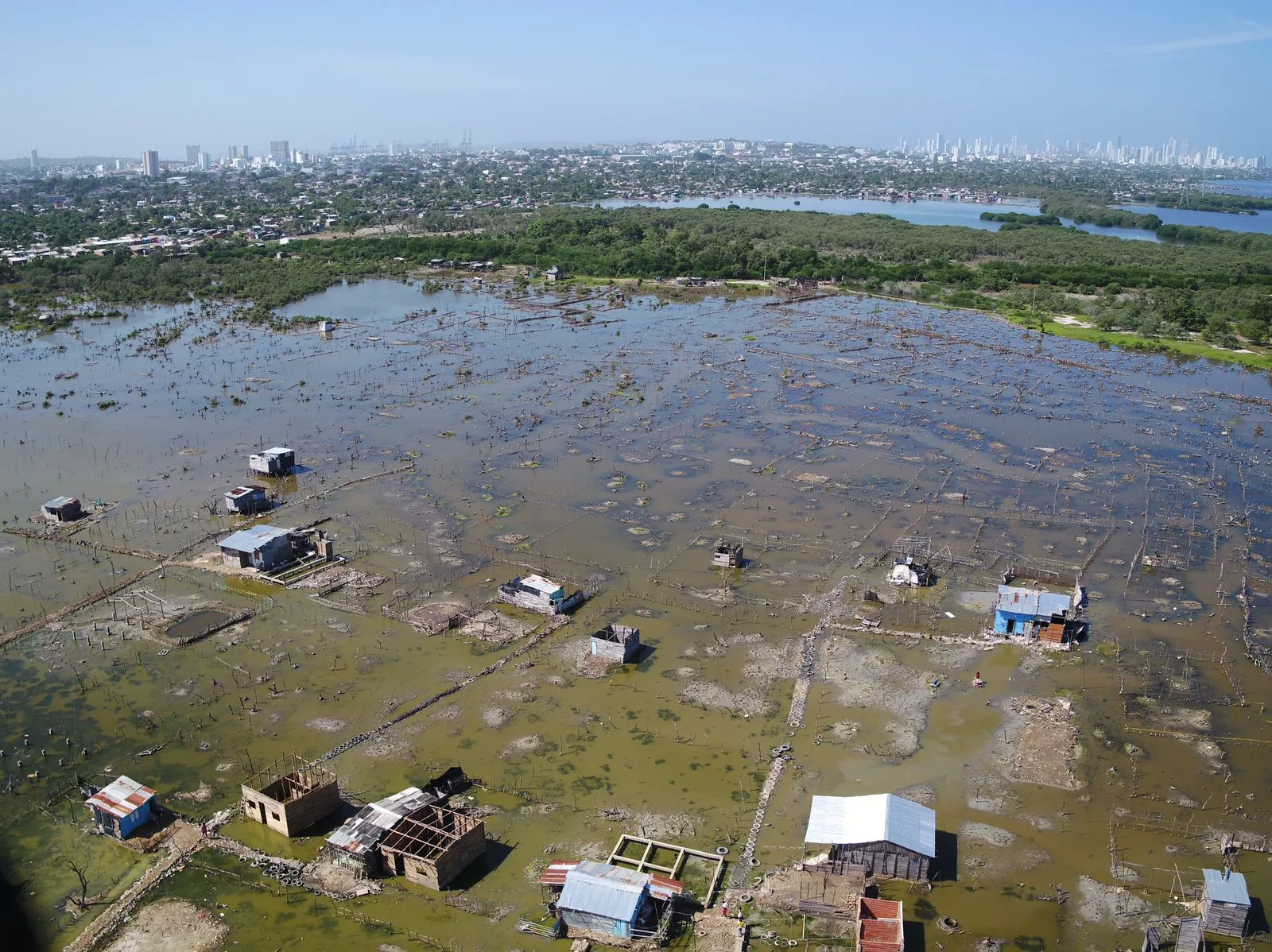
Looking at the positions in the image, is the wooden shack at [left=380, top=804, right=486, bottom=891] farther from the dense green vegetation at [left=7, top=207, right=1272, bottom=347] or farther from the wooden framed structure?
the dense green vegetation at [left=7, top=207, right=1272, bottom=347]

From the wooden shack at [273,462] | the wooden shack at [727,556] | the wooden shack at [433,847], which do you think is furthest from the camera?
the wooden shack at [273,462]

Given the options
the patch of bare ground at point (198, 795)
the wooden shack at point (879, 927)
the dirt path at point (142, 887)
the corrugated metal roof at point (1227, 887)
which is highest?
the corrugated metal roof at point (1227, 887)

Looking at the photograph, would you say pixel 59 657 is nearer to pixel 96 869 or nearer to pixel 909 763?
pixel 96 869

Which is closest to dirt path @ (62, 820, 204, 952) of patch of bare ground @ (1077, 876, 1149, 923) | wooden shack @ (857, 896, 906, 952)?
wooden shack @ (857, 896, 906, 952)

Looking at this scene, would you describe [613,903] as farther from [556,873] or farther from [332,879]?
[332,879]

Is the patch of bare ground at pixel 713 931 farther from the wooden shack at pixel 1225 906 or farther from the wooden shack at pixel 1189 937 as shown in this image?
the wooden shack at pixel 1225 906

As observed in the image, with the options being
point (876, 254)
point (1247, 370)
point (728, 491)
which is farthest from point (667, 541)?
point (876, 254)

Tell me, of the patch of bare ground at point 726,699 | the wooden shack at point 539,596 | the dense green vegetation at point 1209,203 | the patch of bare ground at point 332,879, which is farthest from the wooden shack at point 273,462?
the dense green vegetation at point 1209,203
